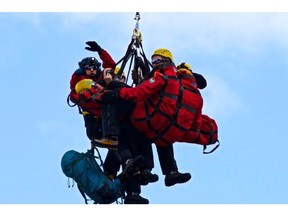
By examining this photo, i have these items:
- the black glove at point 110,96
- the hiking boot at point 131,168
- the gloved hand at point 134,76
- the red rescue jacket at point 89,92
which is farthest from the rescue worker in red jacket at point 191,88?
the red rescue jacket at point 89,92

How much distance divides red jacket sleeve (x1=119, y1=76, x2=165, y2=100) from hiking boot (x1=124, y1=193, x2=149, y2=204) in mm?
1485

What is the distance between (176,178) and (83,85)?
187 centimetres

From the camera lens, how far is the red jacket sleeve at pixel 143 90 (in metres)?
14.6

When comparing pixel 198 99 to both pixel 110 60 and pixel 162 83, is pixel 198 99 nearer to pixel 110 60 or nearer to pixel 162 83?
pixel 162 83

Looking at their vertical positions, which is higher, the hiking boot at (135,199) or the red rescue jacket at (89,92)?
the red rescue jacket at (89,92)

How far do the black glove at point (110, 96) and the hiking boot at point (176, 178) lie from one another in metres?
1.49

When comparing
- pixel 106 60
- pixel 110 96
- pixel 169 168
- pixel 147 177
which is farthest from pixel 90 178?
pixel 106 60

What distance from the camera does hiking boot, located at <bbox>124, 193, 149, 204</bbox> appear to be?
15.2 meters

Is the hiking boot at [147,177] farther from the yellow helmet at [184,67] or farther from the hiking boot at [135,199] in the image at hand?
the yellow helmet at [184,67]

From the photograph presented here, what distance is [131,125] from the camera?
50.0 feet

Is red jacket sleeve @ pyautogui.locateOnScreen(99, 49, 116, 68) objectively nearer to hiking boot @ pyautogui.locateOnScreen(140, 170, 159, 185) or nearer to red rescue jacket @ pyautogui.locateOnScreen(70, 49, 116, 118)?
red rescue jacket @ pyautogui.locateOnScreen(70, 49, 116, 118)

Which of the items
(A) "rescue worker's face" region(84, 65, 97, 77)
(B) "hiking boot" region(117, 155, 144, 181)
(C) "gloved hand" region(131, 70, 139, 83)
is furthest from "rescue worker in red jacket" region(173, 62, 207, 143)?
(A) "rescue worker's face" region(84, 65, 97, 77)

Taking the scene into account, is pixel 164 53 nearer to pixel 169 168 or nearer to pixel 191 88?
pixel 191 88
